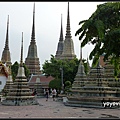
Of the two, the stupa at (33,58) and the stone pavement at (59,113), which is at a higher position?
the stupa at (33,58)

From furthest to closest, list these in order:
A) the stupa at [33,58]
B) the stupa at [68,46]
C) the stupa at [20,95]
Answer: the stupa at [33,58] → the stupa at [68,46] → the stupa at [20,95]

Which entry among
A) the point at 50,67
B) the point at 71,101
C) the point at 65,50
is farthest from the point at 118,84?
the point at 65,50

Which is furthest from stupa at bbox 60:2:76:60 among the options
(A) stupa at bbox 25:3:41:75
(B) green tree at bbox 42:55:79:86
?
(B) green tree at bbox 42:55:79:86

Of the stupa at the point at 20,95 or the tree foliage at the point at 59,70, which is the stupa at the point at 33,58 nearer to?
the tree foliage at the point at 59,70

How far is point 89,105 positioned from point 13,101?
22.6ft

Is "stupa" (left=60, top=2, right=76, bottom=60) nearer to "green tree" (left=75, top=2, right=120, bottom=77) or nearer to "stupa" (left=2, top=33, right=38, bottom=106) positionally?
"stupa" (left=2, top=33, right=38, bottom=106)

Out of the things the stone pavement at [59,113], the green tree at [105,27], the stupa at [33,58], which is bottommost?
the stone pavement at [59,113]

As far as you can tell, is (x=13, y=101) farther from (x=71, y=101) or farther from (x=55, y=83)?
(x=55, y=83)

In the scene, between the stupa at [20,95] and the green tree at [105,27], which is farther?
the stupa at [20,95]

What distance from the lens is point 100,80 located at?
77.9ft

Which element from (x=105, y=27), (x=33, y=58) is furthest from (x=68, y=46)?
(x=105, y=27)

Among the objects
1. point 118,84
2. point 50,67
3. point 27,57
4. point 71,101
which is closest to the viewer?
point 71,101

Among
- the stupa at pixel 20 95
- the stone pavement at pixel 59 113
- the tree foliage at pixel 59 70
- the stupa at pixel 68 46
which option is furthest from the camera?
the stupa at pixel 68 46

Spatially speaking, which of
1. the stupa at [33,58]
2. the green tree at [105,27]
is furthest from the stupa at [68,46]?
the green tree at [105,27]
